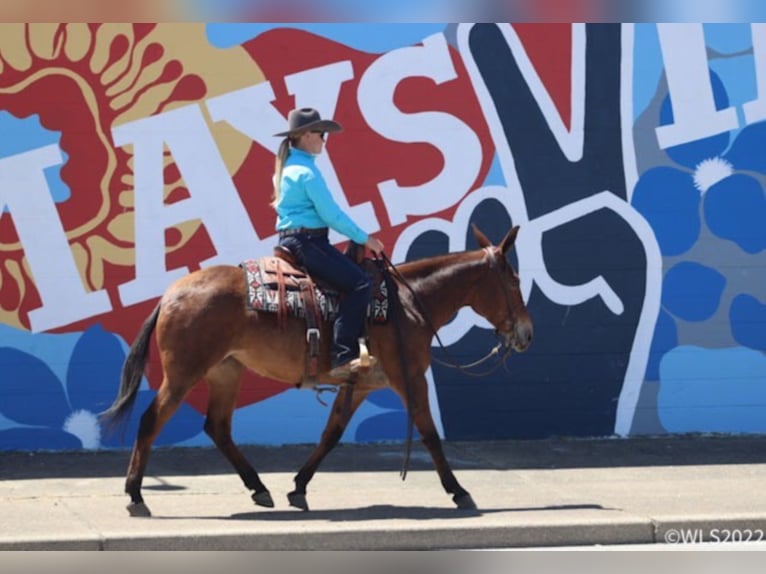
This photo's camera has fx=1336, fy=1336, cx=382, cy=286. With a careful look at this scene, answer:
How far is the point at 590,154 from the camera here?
11898 millimetres

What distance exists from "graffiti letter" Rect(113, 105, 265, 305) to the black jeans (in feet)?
8.62

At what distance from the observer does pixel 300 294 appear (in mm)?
8969

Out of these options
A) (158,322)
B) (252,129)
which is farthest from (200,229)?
(158,322)

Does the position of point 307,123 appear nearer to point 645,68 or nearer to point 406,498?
point 406,498

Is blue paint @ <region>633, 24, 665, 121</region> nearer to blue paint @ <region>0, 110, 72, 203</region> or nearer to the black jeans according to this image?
the black jeans

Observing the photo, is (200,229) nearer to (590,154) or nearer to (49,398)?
(49,398)

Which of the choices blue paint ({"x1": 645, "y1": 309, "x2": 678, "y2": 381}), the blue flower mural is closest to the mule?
the blue flower mural

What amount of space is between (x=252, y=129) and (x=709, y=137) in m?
4.09

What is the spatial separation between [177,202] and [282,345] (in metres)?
2.93

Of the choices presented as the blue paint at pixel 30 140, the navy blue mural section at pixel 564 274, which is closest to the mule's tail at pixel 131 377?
the blue paint at pixel 30 140

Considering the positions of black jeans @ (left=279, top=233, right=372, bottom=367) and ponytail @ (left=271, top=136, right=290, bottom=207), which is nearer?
black jeans @ (left=279, top=233, right=372, bottom=367)

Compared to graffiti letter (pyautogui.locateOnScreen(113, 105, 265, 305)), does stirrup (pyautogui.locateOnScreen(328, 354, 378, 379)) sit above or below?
below

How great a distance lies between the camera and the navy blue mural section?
465 inches

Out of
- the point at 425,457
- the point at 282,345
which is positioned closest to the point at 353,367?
the point at 282,345
